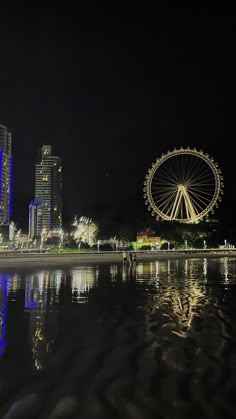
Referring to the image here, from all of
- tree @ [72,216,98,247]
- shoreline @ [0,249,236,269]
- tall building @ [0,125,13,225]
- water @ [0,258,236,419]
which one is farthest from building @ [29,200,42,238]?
water @ [0,258,236,419]

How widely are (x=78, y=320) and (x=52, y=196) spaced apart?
164796 mm

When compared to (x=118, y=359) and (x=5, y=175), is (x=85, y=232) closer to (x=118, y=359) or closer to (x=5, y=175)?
(x=5, y=175)

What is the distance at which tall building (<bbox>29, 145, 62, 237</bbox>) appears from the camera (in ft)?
540

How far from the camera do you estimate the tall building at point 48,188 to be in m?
165

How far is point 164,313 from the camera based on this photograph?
356 inches

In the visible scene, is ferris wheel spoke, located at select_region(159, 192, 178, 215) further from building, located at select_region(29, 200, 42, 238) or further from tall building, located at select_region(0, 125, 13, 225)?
building, located at select_region(29, 200, 42, 238)

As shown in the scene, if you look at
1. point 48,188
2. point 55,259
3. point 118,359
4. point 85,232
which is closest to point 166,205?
point 85,232

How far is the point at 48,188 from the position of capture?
564 ft

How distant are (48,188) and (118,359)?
169 metres

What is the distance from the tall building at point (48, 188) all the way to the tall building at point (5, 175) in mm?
33513

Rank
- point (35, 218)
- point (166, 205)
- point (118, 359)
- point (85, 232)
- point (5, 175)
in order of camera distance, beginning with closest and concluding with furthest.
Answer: point (118, 359) < point (166, 205) < point (85, 232) < point (5, 175) < point (35, 218)

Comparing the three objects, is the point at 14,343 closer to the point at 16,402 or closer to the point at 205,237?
the point at 16,402

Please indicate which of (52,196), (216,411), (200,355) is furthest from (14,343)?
(52,196)

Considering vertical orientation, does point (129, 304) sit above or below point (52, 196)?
below
